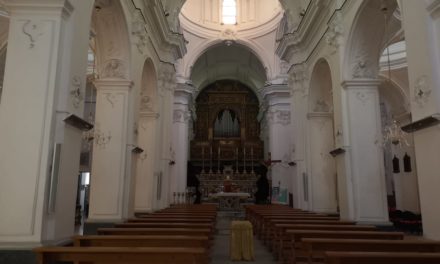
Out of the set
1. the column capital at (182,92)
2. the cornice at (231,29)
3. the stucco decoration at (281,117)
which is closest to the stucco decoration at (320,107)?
the stucco decoration at (281,117)

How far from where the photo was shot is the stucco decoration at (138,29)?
8.41 meters

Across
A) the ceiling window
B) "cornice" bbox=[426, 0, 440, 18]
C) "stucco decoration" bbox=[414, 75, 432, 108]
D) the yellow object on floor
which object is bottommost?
the yellow object on floor

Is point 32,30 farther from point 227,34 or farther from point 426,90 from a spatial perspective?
point 227,34

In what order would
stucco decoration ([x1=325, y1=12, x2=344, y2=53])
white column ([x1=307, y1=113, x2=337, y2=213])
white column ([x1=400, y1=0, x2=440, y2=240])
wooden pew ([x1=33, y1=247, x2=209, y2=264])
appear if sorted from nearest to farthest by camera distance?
wooden pew ([x1=33, y1=247, x2=209, y2=264]), white column ([x1=400, y1=0, x2=440, y2=240]), stucco decoration ([x1=325, y1=12, x2=344, y2=53]), white column ([x1=307, y1=113, x2=337, y2=213])

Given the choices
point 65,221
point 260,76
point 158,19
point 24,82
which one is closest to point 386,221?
point 65,221

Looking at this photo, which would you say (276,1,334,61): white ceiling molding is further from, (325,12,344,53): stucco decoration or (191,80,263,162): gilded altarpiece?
(191,80,263,162): gilded altarpiece

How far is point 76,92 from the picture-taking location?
5.17 meters

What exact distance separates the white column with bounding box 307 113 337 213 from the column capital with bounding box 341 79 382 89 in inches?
132

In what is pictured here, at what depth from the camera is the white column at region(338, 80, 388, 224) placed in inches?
293

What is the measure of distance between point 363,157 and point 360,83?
1703 mm

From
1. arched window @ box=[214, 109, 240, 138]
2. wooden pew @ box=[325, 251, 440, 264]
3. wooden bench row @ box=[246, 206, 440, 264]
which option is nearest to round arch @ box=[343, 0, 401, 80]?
wooden bench row @ box=[246, 206, 440, 264]

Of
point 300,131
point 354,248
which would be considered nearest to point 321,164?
point 300,131

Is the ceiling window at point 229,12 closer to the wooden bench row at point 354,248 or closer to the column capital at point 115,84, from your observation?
the column capital at point 115,84

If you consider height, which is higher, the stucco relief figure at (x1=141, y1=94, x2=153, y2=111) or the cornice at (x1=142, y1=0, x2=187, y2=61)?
the cornice at (x1=142, y1=0, x2=187, y2=61)
